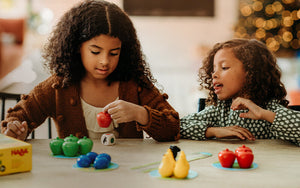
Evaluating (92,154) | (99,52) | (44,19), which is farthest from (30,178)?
(44,19)

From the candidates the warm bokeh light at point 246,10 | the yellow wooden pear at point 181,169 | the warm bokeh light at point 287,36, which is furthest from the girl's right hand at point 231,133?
the warm bokeh light at point 246,10

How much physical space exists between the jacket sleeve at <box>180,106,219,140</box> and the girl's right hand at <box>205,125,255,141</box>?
0.03 m

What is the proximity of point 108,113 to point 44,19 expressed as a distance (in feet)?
16.5

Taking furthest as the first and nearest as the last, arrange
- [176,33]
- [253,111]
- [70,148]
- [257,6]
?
[176,33], [257,6], [253,111], [70,148]

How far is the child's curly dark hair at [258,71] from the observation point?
4.82ft

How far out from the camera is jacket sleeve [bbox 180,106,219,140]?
140cm

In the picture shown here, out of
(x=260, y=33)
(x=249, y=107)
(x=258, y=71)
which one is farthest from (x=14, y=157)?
(x=260, y=33)

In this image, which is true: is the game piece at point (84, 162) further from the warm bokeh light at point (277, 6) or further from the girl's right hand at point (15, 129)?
the warm bokeh light at point (277, 6)

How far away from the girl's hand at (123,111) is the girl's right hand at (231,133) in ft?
0.98

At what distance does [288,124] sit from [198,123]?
334 mm

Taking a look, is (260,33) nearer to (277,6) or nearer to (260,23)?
(260,23)

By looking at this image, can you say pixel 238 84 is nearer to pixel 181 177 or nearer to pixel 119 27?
pixel 119 27

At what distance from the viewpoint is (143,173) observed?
2.91ft

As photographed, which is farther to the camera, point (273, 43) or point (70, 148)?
point (273, 43)
